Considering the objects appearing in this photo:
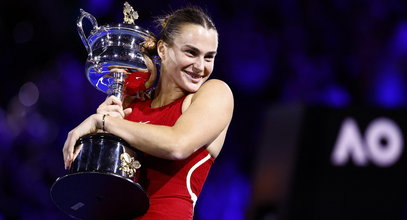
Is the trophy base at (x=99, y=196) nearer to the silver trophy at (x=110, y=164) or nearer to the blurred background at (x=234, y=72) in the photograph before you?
the silver trophy at (x=110, y=164)

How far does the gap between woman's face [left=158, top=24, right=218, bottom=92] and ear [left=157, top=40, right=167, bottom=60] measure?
0.03 m

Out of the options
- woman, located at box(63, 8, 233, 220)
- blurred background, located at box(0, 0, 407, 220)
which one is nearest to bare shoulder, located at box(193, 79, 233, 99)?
woman, located at box(63, 8, 233, 220)

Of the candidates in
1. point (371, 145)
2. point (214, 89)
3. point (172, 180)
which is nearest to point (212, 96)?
point (214, 89)

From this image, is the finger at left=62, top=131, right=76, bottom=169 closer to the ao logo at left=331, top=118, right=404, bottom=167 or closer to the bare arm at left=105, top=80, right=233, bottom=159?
the bare arm at left=105, top=80, right=233, bottom=159

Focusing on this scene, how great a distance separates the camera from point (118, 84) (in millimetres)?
2004

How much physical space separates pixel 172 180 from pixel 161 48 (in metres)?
0.44

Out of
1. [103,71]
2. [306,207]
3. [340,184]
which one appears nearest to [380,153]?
[340,184]

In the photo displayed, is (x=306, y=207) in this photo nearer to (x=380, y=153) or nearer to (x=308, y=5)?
(x=380, y=153)

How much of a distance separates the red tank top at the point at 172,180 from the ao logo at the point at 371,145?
41 cm

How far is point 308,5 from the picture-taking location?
439 centimetres

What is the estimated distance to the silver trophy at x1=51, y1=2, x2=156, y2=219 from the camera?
1.74 metres

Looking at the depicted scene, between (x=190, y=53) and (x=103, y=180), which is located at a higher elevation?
(x=190, y=53)

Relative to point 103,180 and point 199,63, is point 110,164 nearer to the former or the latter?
point 103,180

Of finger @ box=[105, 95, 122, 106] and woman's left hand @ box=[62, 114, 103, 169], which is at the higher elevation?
finger @ box=[105, 95, 122, 106]
